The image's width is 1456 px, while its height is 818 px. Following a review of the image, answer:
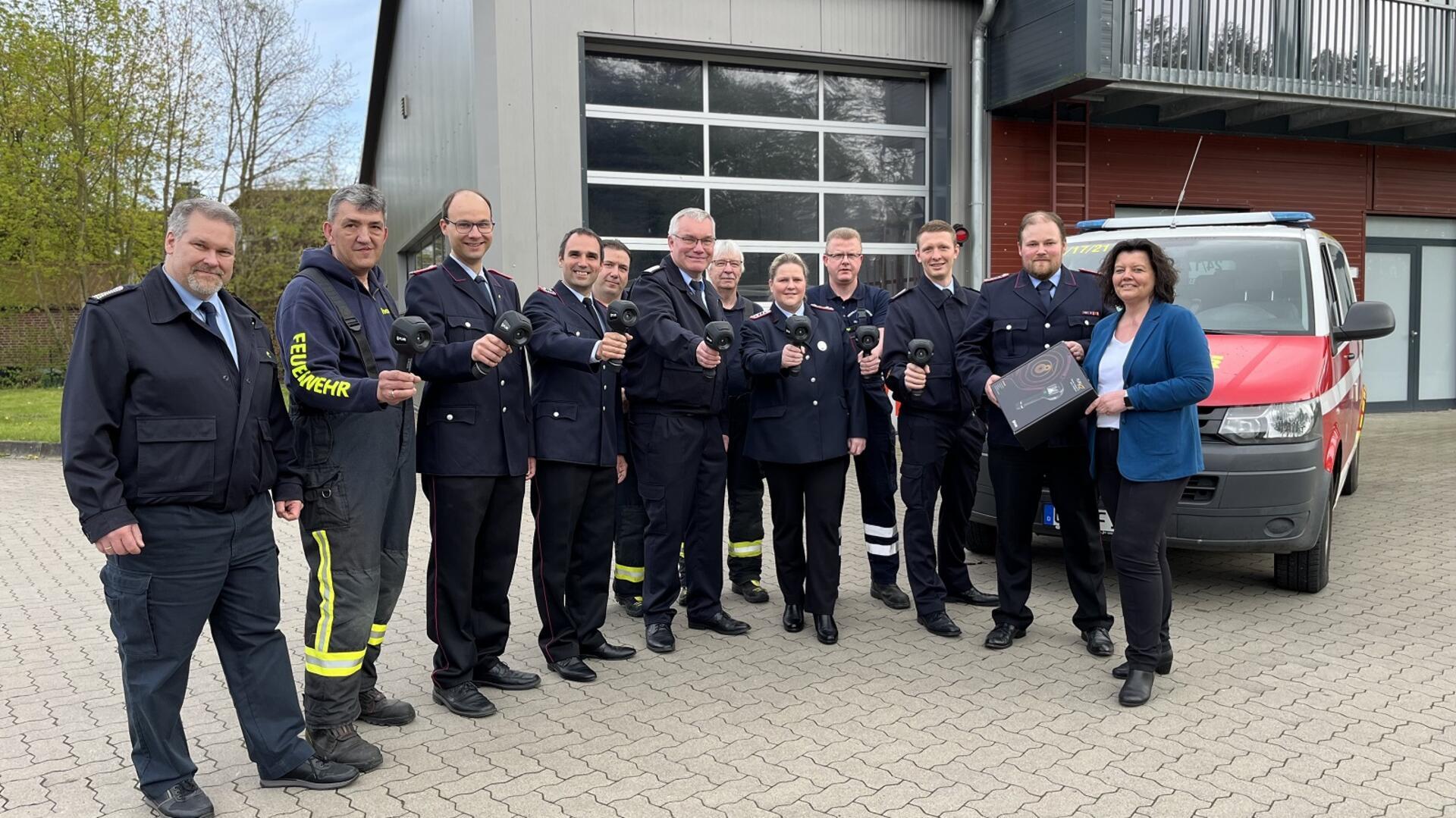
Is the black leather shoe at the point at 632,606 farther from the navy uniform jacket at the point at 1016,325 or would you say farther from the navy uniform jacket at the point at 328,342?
the navy uniform jacket at the point at 328,342

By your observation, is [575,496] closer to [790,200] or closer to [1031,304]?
[1031,304]

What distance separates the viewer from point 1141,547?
4250 mm

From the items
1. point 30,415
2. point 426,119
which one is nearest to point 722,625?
point 426,119

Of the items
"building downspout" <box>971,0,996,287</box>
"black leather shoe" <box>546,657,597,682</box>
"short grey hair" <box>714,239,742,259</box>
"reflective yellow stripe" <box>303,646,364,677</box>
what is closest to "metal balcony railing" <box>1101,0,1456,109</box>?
"building downspout" <box>971,0,996,287</box>

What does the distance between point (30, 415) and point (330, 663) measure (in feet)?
56.6

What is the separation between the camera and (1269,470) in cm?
530

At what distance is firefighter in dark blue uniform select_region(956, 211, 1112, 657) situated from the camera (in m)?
4.86

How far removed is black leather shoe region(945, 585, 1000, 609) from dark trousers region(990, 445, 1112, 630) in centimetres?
72

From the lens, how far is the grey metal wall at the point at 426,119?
11.2 m

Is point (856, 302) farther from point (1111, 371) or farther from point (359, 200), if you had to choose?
point (359, 200)

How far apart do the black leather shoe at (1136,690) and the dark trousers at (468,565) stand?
8.58ft

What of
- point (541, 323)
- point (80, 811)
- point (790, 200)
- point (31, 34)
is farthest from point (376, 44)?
point (80, 811)

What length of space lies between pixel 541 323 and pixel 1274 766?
3.37m

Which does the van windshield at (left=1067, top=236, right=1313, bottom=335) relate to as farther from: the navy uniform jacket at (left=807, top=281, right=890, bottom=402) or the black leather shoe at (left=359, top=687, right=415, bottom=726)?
the black leather shoe at (left=359, top=687, right=415, bottom=726)
